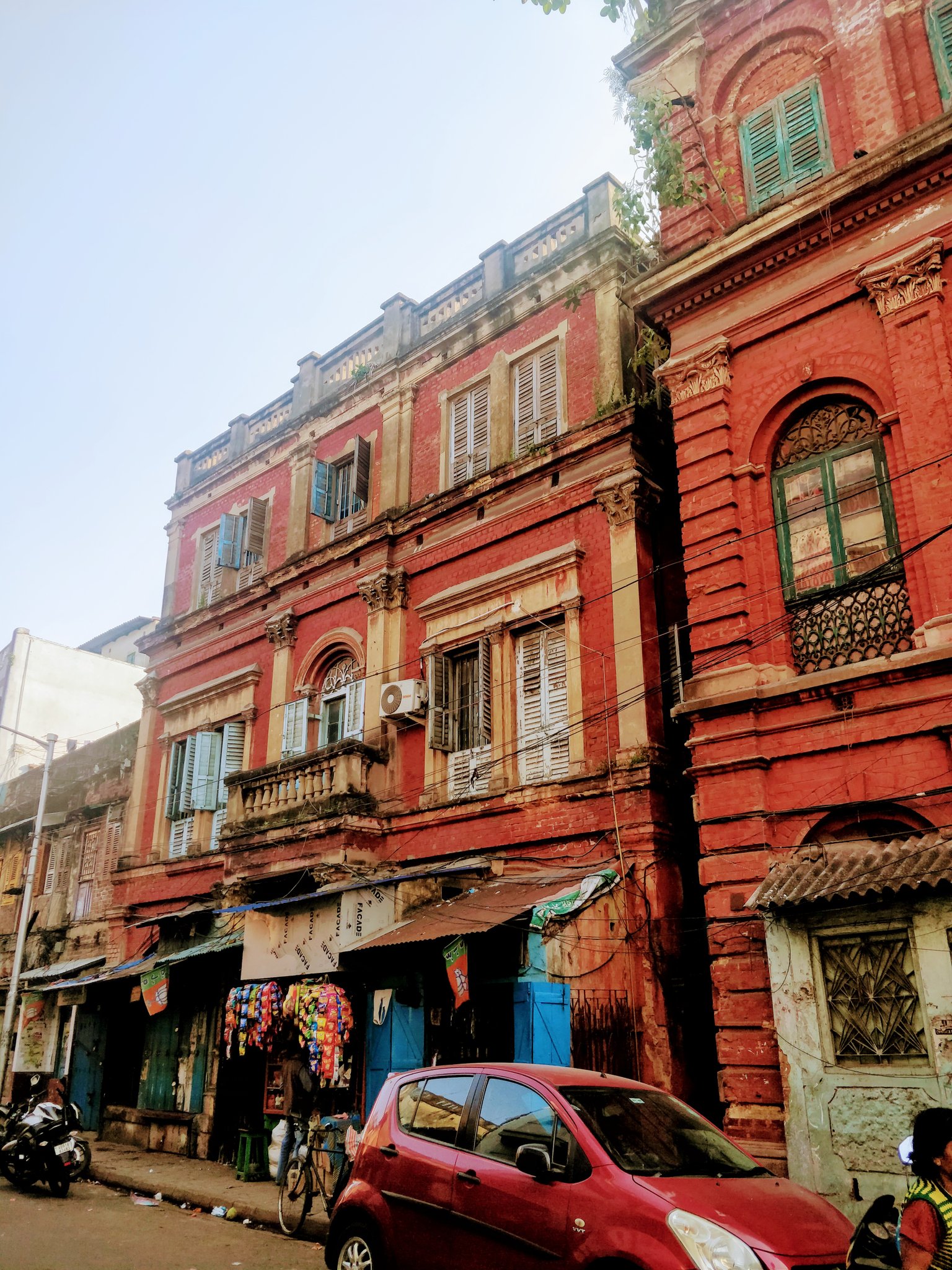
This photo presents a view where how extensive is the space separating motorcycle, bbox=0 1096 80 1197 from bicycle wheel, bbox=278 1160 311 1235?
303 cm

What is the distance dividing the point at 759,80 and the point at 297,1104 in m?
13.9

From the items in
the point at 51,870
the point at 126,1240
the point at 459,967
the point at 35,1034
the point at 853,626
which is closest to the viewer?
the point at 126,1240

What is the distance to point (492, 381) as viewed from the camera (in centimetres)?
1553

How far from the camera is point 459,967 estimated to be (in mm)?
10859

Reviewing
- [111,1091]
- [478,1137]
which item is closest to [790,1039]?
[478,1137]

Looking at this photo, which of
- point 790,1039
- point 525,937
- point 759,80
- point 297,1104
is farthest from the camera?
point 297,1104

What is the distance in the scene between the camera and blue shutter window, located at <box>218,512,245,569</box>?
19.8 meters

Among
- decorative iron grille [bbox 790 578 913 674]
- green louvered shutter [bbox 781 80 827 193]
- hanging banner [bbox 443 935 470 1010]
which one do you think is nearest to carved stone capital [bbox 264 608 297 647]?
hanging banner [bbox 443 935 470 1010]

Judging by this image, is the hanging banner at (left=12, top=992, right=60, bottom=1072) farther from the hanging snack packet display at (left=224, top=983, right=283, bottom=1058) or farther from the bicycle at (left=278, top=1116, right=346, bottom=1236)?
the bicycle at (left=278, top=1116, right=346, bottom=1236)

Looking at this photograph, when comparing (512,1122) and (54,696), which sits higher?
(54,696)

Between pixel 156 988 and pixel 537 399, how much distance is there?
35.5 ft

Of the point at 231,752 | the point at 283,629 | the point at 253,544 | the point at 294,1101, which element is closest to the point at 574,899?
the point at 294,1101

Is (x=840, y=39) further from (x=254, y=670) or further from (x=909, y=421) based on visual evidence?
(x=254, y=670)

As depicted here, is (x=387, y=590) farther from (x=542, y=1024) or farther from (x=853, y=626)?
(x=853, y=626)
